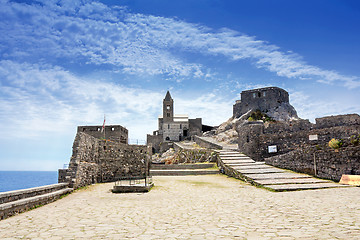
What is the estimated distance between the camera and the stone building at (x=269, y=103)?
5134 cm

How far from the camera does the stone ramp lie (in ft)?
41.9

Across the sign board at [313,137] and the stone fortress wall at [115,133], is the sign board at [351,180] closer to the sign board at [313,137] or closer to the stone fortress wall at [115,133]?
the sign board at [313,137]

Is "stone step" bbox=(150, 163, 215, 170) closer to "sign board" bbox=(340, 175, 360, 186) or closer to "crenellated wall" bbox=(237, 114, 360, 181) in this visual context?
→ "crenellated wall" bbox=(237, 114, 360, 181)

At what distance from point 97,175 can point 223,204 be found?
10887mm

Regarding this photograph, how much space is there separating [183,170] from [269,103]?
37.3 m

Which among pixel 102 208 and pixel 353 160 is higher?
pixel 353 160

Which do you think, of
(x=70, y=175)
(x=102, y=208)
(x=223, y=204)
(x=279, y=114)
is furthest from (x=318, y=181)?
(x=279, y=114)

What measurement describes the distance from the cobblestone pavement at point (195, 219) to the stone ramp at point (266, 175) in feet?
10.9

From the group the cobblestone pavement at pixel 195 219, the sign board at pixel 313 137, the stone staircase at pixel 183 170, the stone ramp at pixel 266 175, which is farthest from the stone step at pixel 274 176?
the cobblestone pavement at pixel 195 219

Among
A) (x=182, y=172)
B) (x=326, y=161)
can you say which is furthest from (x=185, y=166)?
(x=326, y=161)

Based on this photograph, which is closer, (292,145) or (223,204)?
(223,204)

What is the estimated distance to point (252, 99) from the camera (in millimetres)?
54938

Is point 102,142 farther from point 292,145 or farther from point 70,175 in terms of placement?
point 292,145

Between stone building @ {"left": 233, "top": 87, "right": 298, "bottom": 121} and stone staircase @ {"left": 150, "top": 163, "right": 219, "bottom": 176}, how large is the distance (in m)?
32.7
